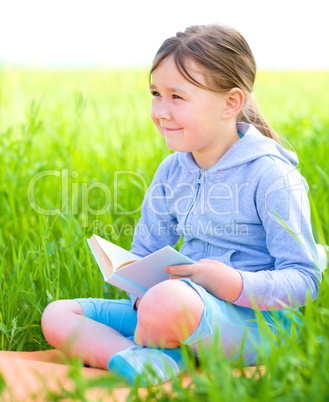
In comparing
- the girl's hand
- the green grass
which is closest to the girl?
the girl's hand

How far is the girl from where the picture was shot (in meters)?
1.47

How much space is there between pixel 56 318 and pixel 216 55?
0.99 m

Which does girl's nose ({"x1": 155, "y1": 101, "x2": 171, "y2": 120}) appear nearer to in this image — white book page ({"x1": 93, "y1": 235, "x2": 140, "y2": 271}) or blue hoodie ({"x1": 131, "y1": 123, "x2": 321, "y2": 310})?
blue hoodie ({"x1": 131, "y1": 123, "x2": 321, "y2": 310})

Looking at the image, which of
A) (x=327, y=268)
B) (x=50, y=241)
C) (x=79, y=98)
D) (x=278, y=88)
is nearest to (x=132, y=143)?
(x=79, y=98)

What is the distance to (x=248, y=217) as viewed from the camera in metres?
1.71

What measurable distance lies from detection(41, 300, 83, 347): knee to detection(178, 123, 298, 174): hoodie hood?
2.11ft

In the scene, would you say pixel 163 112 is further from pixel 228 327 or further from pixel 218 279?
pixel 228 327

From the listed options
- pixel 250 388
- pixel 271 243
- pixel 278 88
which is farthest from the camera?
pixel 278 88

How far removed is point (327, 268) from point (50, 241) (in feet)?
3.99

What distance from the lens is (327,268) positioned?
5.75 ft

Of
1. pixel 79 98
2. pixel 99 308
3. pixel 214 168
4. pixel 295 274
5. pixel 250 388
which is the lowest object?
A: pixel 99 308

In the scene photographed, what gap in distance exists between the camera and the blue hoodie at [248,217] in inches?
61.0

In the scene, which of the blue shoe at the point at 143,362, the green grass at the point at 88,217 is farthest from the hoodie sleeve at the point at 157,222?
the blue shoe at the point at 143,362

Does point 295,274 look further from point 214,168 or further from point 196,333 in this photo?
point 214,168
